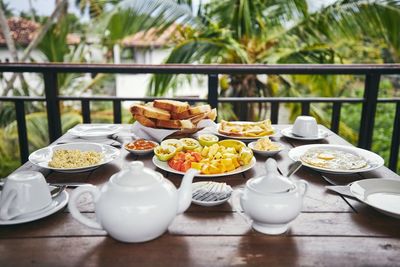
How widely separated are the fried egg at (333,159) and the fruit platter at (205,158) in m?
0.20

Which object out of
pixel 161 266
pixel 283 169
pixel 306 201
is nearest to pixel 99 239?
pixel 161 266

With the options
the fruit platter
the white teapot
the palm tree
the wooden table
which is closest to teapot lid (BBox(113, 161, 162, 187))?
the white teapot

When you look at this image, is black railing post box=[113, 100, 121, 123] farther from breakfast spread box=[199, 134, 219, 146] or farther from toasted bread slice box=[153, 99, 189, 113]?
breakfast spread box=[199, 134, 219, 146]

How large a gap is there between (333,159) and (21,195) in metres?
0.91

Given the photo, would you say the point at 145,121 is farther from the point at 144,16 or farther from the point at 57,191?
the point at 144,16

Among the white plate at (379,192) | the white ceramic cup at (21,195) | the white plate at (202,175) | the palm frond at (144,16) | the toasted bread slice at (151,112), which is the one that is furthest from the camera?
the palm frond at (144,16)

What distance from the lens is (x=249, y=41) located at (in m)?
4.46

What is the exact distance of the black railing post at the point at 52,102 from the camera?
80.4 inches

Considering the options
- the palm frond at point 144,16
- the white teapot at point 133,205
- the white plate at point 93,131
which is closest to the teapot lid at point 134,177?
the white teapot at point 133,205

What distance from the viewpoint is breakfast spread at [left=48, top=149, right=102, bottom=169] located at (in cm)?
114

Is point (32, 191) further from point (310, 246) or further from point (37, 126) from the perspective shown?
point (37, 126)

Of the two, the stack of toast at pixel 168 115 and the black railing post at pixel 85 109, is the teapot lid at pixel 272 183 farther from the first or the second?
the black railing post at pixel 85 109

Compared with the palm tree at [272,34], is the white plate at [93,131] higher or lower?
lower

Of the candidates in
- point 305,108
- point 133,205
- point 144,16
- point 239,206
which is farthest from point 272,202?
point 144,16
